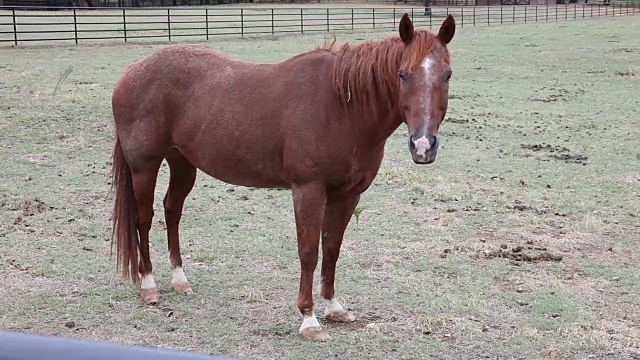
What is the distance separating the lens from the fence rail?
22300 mm

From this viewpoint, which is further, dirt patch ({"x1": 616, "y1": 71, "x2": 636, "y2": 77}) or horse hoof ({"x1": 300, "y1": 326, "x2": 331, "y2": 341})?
dirt patch ({"x1": 616, "y1": 71, "x2": 636, "y2": 77})

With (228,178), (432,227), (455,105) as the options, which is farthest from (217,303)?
(455,105)

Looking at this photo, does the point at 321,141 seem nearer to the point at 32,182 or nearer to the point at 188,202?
the point at 188,202

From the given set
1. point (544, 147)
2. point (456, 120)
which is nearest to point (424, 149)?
point (544, 147)

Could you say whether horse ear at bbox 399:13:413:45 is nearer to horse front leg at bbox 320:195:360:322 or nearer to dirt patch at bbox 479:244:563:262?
horse front leg at bbox 320:195:360:322

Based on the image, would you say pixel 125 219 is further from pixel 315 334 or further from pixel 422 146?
pixel 422 146

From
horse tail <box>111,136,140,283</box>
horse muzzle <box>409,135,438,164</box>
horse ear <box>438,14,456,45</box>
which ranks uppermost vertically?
horse ear <box>438,14,456,45</box>

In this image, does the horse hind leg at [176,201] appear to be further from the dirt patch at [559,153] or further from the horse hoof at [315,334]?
the dirt patch at [559,153]

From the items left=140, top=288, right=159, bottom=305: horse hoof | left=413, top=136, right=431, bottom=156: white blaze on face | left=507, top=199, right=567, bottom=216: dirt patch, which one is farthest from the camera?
left=507, top=199, right=567, bottom=216: dirt patch

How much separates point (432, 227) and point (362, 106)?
7.63 feet

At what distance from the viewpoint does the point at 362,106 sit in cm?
361

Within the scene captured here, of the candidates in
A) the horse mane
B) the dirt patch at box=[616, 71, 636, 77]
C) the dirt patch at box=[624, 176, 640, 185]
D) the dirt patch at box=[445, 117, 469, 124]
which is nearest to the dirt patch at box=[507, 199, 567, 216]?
the dirt patch at box=[624, 176, 640, 185]

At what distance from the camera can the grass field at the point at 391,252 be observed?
3.83 meters

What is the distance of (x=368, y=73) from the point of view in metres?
3.54
